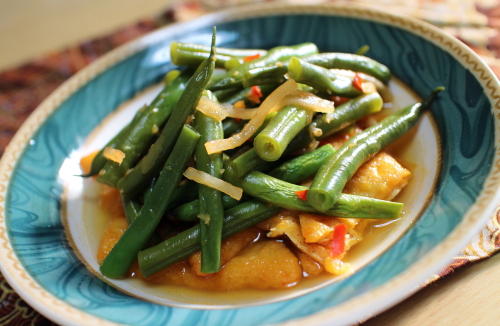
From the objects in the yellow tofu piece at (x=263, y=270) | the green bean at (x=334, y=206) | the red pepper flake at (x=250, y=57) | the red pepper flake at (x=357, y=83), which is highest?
the red pepper flake at (x=250, y=57)

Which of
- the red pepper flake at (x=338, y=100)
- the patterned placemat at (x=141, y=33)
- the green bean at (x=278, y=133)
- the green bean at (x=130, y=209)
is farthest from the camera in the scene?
the patterned placemat at (x=141, y=33)

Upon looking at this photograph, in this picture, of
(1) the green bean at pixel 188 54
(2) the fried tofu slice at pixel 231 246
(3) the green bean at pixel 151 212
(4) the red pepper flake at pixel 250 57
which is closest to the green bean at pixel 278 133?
(3) the green bean at pixel 151 212

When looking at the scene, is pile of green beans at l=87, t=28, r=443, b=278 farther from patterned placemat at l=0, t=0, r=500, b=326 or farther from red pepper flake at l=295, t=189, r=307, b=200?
patterned placemat at l=0, t=0, r=500, b=326

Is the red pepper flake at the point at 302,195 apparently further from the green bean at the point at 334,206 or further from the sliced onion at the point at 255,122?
the sliced onion at the point at 255,122

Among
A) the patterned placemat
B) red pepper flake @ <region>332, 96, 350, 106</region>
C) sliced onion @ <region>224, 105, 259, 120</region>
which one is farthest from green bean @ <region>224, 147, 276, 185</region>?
the patterned placemat

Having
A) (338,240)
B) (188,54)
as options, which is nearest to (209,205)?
(338,240)

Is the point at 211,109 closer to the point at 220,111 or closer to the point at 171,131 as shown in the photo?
the point at 220,111

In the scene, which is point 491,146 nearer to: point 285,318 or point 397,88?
point 397,88

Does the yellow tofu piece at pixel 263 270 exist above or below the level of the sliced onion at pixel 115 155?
below
